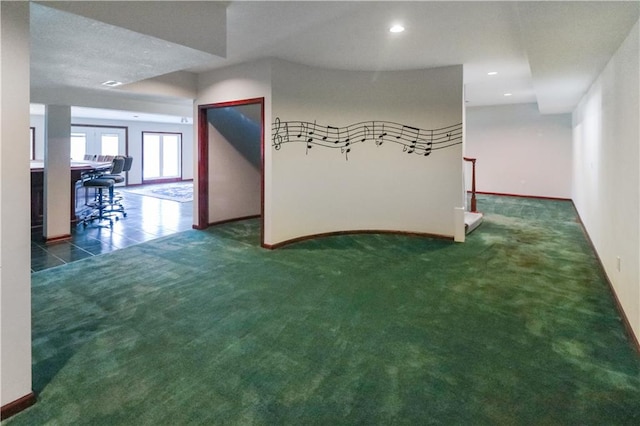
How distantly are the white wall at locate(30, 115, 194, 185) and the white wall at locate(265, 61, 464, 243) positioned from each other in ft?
23.2

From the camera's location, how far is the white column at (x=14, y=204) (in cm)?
183

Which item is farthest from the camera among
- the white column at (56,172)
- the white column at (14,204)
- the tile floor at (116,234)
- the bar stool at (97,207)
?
the bar stool at (97,207)

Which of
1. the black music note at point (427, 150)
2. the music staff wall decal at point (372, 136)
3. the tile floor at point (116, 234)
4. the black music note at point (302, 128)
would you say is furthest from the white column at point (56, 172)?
the black music note at point (427, 150)

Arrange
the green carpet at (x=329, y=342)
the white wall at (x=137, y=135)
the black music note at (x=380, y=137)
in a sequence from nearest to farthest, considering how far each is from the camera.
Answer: the green carpet at (x=329, y=342) < the black music note at (x=380, y=137) < the white wall at (x=137, y=135)

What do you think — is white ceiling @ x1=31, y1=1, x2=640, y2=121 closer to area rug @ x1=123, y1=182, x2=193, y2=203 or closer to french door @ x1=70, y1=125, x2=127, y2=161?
area rug @ x1=123, y1=182, x2=193, y2=203

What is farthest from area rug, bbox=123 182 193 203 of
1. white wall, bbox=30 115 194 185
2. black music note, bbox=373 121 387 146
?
black music note, bbox=373 121 387 146

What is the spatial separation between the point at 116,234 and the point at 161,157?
855cm

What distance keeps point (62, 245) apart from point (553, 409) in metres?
5.83

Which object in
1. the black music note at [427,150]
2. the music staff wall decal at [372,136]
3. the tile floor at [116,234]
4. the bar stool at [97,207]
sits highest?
the music staff wall decal at [372,136]

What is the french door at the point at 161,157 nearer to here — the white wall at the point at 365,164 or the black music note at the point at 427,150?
the white wall at the point at 365,164

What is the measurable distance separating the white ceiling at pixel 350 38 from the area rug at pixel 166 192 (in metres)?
4.65

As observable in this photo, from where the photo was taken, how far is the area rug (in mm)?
10047

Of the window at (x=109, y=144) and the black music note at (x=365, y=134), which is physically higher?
the window at (x=109, y=144)

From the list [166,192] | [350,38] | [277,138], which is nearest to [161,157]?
[166,192]
